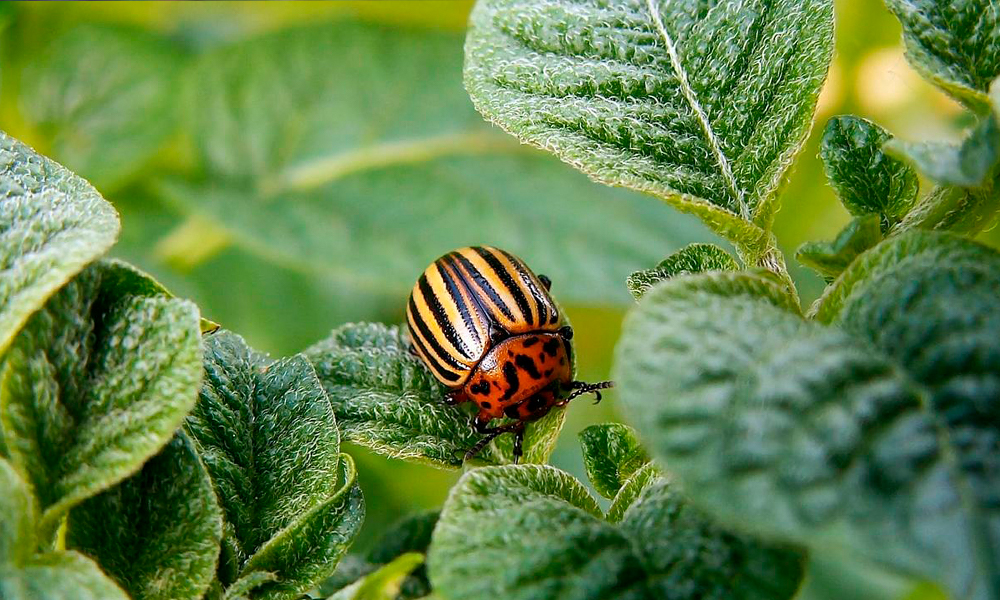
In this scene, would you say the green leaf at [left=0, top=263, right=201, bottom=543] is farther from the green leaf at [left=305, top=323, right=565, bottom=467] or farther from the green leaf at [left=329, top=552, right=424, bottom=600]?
the green leaf at [left=305, top=323, right=565, bottom=467]

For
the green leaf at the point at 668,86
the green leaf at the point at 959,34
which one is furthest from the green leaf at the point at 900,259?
the green leaf at the point at 959,34

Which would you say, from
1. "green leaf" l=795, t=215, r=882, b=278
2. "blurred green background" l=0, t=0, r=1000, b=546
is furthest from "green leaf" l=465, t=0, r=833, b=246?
"blurred green background" l=0, t=0, r=1000, b=546

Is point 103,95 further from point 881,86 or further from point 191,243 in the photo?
point 881,86

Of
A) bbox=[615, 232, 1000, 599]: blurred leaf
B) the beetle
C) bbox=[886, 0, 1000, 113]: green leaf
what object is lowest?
the beetle

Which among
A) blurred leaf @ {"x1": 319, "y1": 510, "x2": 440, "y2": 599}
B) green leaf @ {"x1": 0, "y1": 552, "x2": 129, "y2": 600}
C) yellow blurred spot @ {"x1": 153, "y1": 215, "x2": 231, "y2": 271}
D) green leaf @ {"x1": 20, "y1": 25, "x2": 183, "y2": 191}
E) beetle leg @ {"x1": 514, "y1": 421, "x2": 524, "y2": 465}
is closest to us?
green leaf @ {"x1": 0, "y1": 552, "x2": 129, "y2": 600}

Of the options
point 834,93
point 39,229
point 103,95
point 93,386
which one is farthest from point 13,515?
point 834,93

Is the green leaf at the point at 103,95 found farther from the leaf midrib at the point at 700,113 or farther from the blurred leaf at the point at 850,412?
the blurred leaf at the point at 850,412
